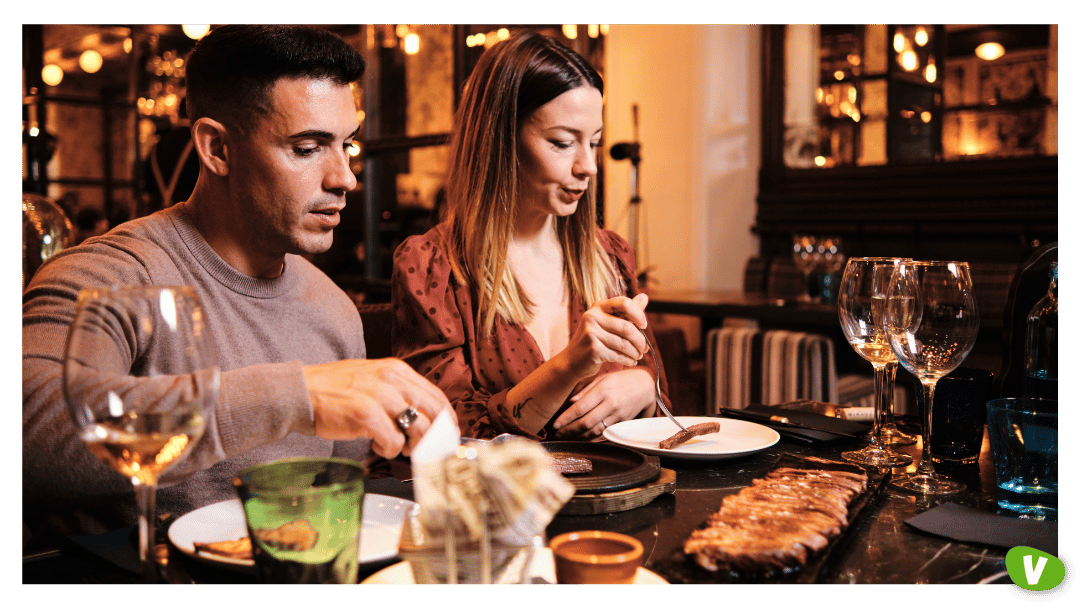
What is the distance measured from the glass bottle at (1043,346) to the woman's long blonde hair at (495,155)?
865 mm

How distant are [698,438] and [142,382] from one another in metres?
0.79

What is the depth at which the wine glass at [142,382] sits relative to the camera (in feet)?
1.87

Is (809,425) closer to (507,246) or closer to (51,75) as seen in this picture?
(507,246)

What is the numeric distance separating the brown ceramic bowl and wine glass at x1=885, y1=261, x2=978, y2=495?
21.4 inches

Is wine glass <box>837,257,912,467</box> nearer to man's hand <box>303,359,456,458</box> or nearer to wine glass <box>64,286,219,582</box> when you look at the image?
man's hand <box>303,359,456,458</box>

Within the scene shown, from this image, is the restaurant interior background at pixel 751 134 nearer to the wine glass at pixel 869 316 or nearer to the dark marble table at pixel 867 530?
the wine glass at pixel 869 316

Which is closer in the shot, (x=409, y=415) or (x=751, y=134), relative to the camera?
(x=409, y=415)

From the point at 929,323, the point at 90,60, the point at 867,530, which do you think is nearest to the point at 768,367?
the point at 929,323

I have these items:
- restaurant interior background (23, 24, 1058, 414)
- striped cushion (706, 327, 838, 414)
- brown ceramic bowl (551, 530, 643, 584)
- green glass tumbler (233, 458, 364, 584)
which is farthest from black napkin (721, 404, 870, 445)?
restaurant interior background (23, 24, 1058, 414)

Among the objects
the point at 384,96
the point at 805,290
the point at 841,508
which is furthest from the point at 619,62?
the point at 841,508

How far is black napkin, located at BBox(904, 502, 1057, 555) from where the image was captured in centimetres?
77

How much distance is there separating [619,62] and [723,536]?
466 cm

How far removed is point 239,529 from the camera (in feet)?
2.51

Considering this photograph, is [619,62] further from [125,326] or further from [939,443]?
[125,326]
